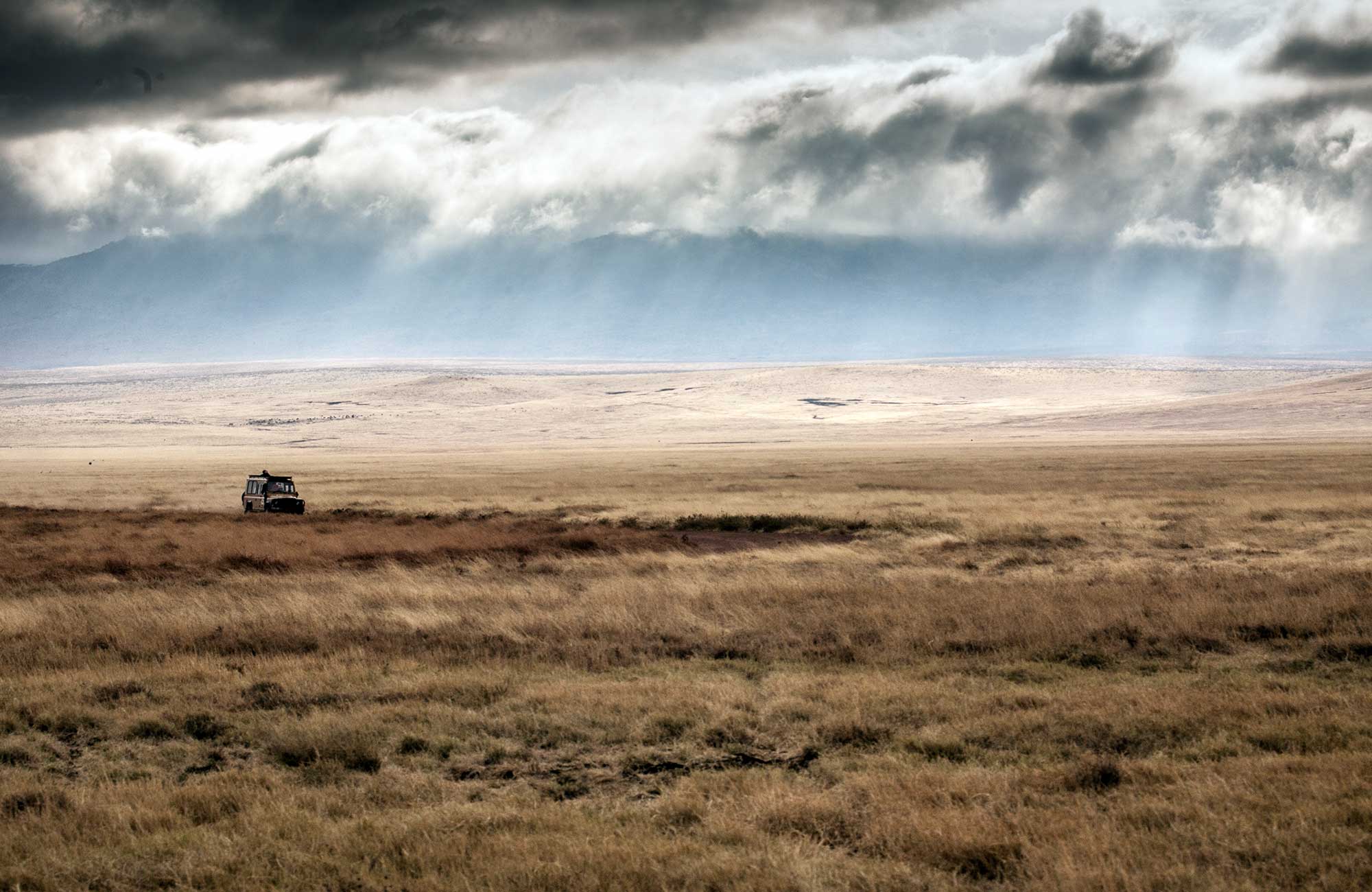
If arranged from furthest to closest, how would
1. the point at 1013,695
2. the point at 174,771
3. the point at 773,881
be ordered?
the point at 1013,695 < the point at 174,771 < the point at 773,881

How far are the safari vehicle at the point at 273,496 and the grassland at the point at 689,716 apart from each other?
→ 14.8 m

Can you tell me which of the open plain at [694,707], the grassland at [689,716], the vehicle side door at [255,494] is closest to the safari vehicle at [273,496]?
the vehicle side door at [255,494]

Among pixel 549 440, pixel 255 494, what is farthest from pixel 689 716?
pixel 549 440

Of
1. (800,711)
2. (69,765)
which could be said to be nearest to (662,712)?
(800,711)

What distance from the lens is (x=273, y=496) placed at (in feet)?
141

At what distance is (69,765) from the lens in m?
9.80

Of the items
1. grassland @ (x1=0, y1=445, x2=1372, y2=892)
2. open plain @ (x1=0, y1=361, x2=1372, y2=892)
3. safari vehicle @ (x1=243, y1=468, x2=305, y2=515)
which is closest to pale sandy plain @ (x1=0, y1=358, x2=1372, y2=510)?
safari vehicle @ (x1=243, y1=468, x2=305, y2=515)

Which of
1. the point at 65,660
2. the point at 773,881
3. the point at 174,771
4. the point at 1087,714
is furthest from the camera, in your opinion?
the point at 65,660

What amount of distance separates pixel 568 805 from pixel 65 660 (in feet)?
28.4

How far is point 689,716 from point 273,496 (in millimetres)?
35991

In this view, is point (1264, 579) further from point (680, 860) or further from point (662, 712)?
point (680, 860)

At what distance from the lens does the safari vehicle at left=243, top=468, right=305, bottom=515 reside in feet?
139

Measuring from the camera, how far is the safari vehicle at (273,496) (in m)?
42.3

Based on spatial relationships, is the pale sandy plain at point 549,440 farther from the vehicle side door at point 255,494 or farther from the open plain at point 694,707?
the open plain at point 694,707
